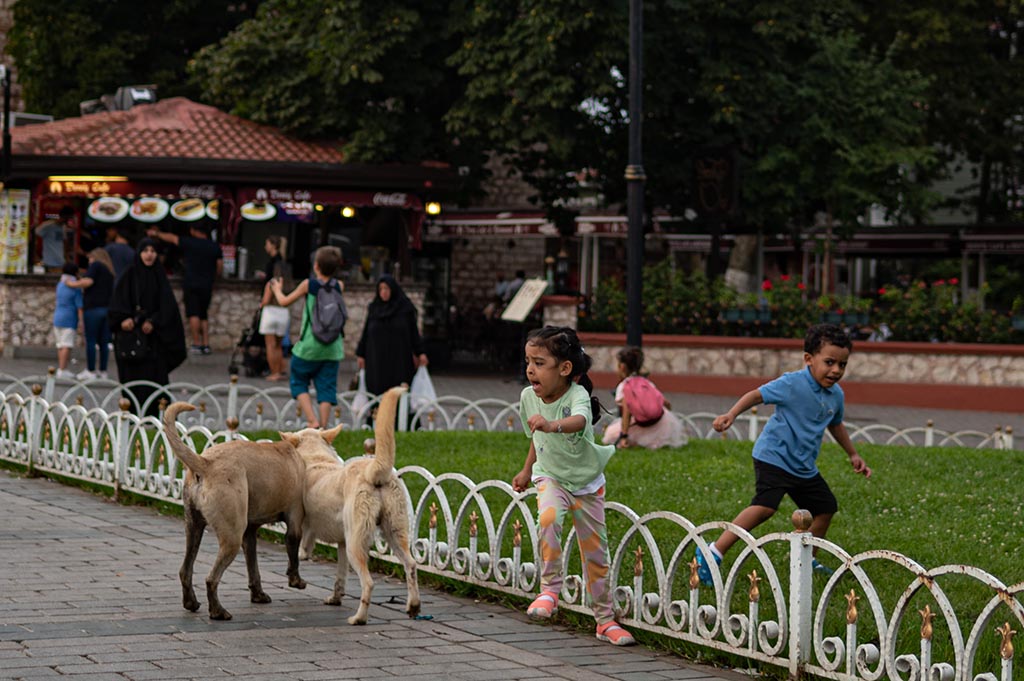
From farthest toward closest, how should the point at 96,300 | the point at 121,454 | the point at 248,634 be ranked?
the point at 96,300, the point at 121,454, the point at 248,634

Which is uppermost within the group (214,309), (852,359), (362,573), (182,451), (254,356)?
(214,309)

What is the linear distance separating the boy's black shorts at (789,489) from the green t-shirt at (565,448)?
1.05m

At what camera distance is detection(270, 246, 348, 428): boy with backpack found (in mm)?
13320

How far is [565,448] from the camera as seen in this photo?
7066 mm

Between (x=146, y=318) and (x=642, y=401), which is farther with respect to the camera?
(x=146, y=318)

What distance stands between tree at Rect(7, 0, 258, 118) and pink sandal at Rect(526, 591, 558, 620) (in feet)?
99.2

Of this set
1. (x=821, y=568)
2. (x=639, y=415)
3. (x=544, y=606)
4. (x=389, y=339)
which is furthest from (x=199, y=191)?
(x=544, y=606)

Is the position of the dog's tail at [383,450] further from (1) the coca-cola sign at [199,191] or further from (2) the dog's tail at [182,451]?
(1) the coca-cola sign at [199,191]

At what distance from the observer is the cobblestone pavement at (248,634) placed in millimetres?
6113

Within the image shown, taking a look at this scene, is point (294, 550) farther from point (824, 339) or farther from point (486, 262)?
point (486, 262)

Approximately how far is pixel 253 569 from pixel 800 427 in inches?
108

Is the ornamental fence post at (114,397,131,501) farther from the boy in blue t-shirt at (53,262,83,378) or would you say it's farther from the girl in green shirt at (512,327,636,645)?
the boy in blue t-shirt at (53,262,83,378)

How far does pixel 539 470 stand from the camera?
7.14 metres

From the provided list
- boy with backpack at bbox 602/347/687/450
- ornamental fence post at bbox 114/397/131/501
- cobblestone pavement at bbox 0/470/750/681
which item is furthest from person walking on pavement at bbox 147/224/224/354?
cobblestone pavement at bbox 0/470/750/681
